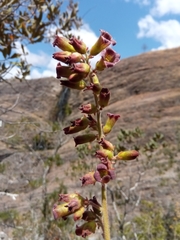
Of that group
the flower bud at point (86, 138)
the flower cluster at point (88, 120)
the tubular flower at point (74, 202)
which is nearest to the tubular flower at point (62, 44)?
the flower cluster at point (88, 120)

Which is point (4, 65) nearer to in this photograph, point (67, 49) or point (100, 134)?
point (67, 49)

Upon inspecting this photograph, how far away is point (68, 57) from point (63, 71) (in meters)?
0.06

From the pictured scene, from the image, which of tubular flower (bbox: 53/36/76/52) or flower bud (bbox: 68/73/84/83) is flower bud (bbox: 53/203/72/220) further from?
tubular flower (bbox: 53/36/76/52)

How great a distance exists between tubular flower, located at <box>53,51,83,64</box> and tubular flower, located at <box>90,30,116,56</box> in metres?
0.09

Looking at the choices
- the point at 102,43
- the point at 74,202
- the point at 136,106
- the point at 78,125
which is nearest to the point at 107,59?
the point at 102,43

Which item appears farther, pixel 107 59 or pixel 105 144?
pixel 107 59

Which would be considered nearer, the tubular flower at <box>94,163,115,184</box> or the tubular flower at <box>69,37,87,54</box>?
the tubular flower at <box>94,163,115,184</box>

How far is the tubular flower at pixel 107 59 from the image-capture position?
1458 mm

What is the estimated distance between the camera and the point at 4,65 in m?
3.74

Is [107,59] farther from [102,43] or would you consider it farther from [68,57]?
[68,57]

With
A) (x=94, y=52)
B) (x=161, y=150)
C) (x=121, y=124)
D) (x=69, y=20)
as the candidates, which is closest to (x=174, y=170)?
(x=161, y=150)

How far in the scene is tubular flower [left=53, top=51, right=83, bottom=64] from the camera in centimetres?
139

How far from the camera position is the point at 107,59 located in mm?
1503

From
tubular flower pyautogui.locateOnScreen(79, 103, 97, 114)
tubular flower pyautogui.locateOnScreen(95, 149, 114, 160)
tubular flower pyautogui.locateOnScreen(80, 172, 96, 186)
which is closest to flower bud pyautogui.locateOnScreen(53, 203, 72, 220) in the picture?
tubular flower pyautogui.locateOnScreen(80, 172, 96, 186)
